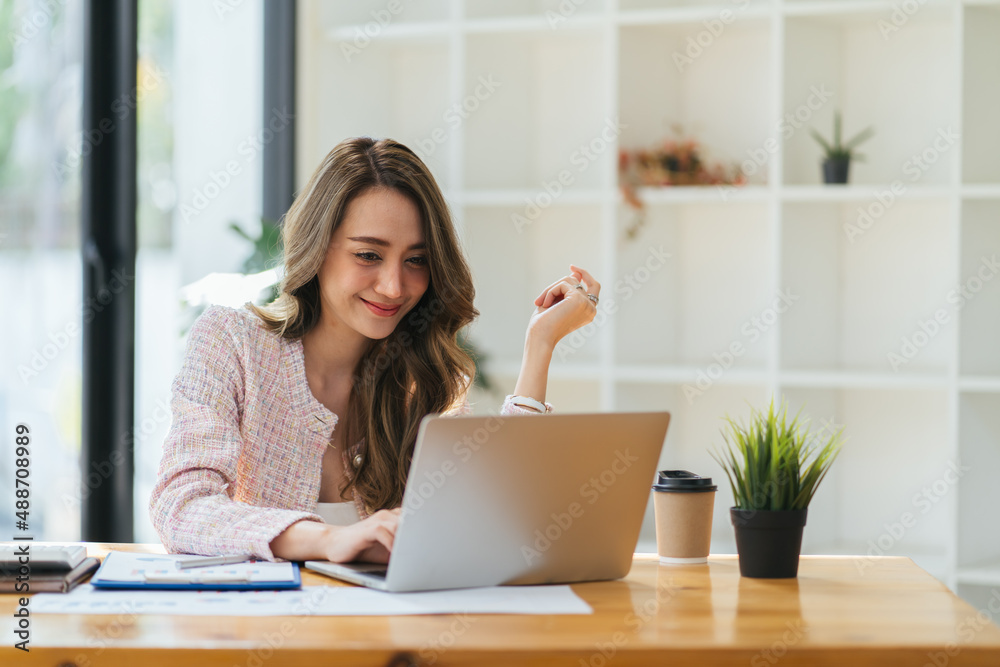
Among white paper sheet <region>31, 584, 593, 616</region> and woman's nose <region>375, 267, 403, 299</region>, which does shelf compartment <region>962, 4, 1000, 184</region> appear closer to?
woman's nose <region>375, 267, 403, 299</region>

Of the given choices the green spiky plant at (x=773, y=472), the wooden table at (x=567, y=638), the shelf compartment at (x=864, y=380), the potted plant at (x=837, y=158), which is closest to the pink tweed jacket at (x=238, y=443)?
the wooden table at (x=567, y=638)

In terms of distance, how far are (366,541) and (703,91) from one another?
8.51 ft

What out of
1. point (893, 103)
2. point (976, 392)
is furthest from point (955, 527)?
point (893, 103)

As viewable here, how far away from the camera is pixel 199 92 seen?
332 centimetres

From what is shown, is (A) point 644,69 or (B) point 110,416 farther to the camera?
(A) point 644,69

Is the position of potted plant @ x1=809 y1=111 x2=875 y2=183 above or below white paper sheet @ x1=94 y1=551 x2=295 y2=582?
above

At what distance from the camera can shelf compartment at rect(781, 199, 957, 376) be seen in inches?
130

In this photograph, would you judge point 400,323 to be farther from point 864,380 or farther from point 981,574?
point 981,574

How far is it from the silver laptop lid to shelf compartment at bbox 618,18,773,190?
228cm

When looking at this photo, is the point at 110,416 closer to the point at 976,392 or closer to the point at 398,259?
the point at 398,259

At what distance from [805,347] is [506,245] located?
3.47ft

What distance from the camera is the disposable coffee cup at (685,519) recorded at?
1.53m

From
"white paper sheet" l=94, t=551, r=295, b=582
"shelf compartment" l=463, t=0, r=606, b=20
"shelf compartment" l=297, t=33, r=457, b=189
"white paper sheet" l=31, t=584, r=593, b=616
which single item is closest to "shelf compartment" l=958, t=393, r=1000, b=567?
"shelf compartment" l=463, t=0, r=606, b=20

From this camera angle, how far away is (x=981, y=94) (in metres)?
3.11
